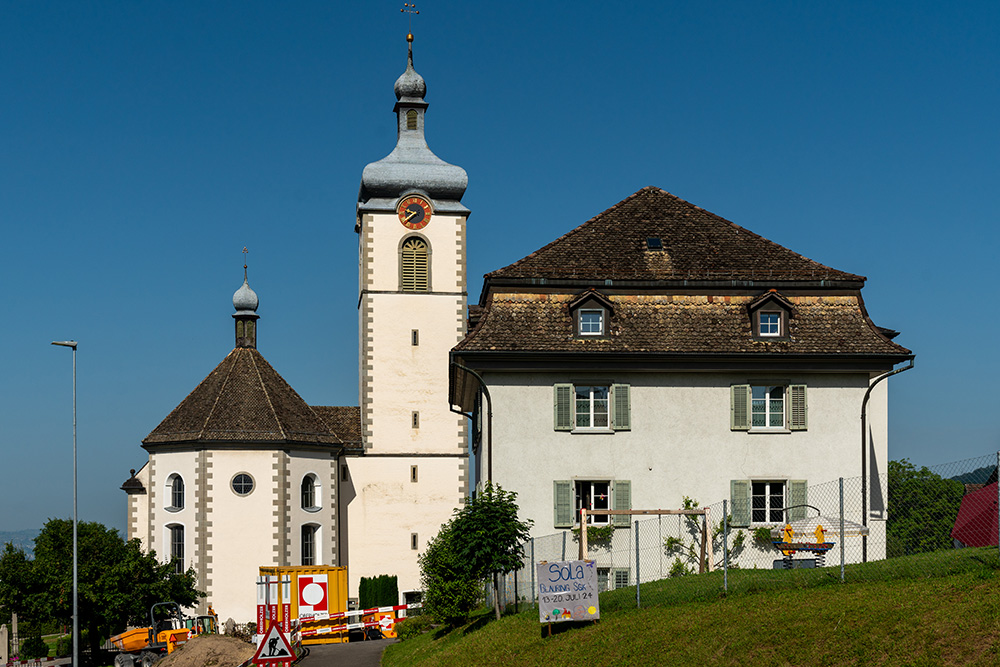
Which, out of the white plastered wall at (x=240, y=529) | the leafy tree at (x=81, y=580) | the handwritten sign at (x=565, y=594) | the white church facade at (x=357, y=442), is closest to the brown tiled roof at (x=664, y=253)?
the handwritten sign at (x=565, y=594)

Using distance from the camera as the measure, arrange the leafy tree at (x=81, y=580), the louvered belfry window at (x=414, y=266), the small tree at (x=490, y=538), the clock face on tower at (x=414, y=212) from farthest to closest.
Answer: the clock face on tower at (x=414, y=212), the louvered belfry window at (x=414, y=266), the leafy tree at (x=81, y=580), the small tree at (x=490, y=538)

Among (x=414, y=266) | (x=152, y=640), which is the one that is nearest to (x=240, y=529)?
(x=414, y=266)

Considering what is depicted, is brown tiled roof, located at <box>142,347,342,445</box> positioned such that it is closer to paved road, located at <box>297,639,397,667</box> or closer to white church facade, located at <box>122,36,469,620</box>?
white church facade, located at <box>122,36,469,620</box>

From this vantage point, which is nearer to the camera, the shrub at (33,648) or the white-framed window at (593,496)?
the white-framed window at (593,496)

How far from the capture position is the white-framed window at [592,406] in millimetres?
34688

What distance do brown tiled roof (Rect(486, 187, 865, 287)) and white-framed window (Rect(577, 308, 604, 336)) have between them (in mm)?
1083

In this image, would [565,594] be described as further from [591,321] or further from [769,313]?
[769,313]

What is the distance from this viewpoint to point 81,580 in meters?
44.8

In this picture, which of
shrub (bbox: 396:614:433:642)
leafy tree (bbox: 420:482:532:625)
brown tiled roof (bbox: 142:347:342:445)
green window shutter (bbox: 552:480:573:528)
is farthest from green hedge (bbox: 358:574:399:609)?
leafy tree (bbox: 420:482:532:625)

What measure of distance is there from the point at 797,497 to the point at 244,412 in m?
32.1

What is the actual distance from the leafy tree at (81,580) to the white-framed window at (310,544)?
41.4 feet

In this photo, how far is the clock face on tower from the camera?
64.4 m

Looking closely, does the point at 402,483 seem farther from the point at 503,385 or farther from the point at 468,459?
the point at 503,385

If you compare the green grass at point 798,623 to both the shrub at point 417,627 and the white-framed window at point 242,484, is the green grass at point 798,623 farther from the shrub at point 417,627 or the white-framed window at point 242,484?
the white-framed window at point 242,484
